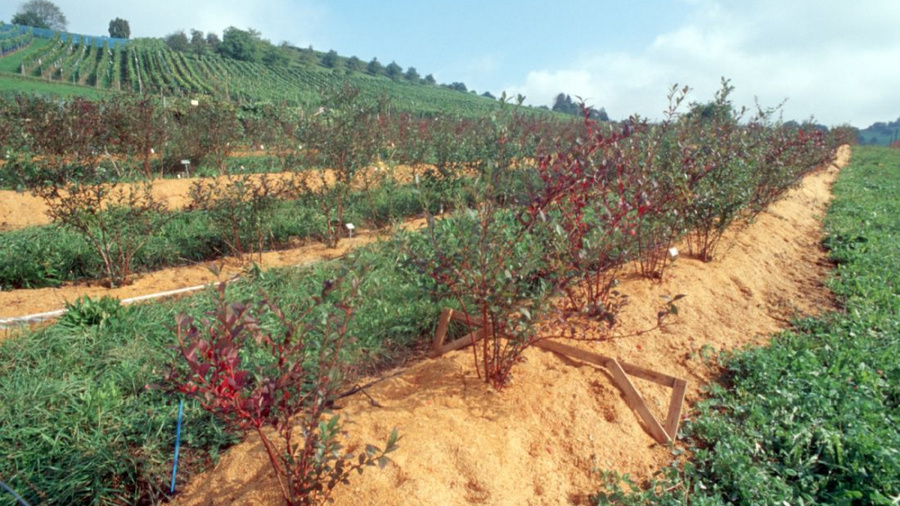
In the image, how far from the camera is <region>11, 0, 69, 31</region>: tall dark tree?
59562mm

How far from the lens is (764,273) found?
5.65m

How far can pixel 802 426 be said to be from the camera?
105 inches

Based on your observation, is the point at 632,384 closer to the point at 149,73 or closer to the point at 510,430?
the point at 510,430

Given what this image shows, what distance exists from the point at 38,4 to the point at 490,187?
8735 centimetres

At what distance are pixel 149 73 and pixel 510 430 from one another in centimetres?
4436

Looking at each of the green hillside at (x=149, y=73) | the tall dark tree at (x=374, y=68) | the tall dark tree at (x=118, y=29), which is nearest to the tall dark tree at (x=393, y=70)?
the tall dark tree at (x=374, y=68)

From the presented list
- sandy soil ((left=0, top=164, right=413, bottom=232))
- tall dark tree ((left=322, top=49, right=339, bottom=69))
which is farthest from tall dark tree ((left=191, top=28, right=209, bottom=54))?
sandy soil ((left=0, top=164, right=413, bottom=232))

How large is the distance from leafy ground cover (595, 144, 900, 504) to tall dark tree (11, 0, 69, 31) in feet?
264

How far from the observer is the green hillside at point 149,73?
1214 inches

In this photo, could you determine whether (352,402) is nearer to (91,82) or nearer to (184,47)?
(91,82)

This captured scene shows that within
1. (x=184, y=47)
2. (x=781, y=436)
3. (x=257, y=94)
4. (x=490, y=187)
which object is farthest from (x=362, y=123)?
(x=184, y=47)

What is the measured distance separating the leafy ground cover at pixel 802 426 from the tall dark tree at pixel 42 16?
264 feet

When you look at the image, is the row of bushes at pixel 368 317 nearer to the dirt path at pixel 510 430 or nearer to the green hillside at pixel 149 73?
the dirt path at pixel 510 430

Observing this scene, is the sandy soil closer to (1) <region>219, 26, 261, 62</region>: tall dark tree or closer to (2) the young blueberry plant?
(2) the young blueberry plant
